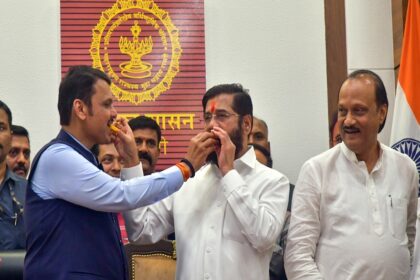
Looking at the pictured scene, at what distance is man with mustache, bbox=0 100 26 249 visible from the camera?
383cm

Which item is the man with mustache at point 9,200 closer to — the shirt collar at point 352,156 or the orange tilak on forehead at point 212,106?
the orange tilak on forehead at point 212,106

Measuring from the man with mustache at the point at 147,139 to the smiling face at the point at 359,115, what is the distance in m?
1.41

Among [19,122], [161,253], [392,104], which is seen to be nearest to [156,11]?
[19,122]

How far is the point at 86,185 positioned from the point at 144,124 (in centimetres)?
177

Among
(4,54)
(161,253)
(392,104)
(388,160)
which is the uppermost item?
(4,54)

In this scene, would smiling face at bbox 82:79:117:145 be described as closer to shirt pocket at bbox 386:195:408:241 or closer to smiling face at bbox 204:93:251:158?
smiling face at bbox 204:93:251:158

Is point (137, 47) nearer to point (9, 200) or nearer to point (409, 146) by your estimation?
point (9, 200)

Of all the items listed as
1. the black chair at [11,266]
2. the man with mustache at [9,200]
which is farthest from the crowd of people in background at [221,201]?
the man with mustache at [9,200]

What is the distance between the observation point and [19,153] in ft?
15.4

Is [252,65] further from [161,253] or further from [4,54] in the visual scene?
[161,253]

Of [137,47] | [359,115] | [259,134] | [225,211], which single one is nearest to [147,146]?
[259,134]

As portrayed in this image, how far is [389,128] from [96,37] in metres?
1.84

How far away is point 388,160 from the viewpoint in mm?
3400

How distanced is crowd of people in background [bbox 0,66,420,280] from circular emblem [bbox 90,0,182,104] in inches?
67.8
